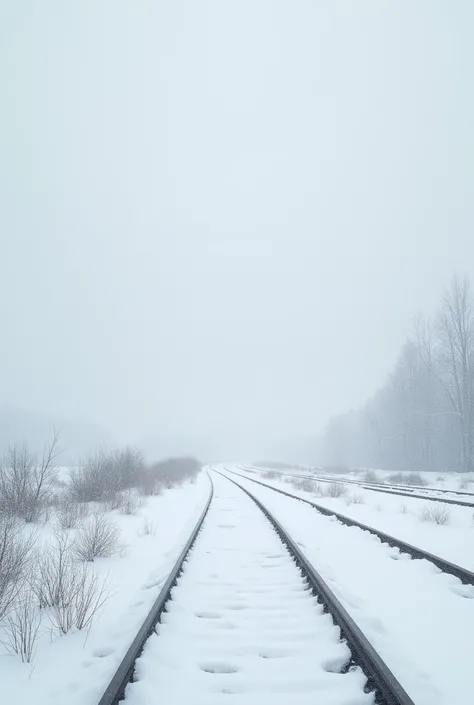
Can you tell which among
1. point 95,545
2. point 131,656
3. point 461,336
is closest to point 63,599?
point 131,656

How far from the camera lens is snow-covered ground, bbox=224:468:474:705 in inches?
122

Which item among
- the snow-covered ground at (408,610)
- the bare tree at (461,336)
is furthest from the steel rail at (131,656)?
the bare tree at (461,336)

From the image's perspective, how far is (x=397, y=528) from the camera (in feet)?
31.1

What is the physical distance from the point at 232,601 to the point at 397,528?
6.44 meters

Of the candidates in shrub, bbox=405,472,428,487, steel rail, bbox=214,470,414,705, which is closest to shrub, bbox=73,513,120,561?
steel rail, bbox=214,470,414,705

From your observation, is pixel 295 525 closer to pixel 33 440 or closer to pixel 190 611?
pixel 190 611

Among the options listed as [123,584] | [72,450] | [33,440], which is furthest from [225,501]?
[72,450]

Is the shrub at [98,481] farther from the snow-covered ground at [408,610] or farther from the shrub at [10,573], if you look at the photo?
the shrub at [10,573]

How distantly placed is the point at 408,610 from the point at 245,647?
235 cm

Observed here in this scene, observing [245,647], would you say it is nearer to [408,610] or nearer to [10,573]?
[408,610]

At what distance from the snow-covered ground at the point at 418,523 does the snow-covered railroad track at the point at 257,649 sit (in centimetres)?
334

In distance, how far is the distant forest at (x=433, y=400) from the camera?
27219mm

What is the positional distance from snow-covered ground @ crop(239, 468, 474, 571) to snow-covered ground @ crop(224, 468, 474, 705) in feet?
A: 3.15

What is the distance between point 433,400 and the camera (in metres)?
35.7
